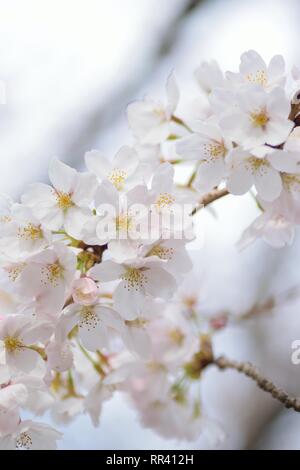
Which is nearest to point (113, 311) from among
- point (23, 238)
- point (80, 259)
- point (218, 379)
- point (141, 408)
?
point (80, 259)

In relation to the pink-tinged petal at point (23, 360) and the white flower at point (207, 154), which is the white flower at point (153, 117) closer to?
the white flower at point (207, 154)

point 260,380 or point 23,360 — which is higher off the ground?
point 23,360

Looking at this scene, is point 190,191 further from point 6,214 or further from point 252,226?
point 6,214

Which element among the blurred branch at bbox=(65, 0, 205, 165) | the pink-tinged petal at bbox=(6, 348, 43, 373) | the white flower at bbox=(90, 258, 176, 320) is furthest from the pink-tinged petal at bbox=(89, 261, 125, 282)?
the blurred branch at bbox=(65, 0, 205, 165)

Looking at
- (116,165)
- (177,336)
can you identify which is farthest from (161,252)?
(177,336)

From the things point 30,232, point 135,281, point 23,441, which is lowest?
point 23,441

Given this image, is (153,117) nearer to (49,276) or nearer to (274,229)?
(274,229)

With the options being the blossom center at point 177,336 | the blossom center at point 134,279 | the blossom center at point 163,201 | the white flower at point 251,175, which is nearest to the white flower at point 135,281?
the blossom center at point 134,279
